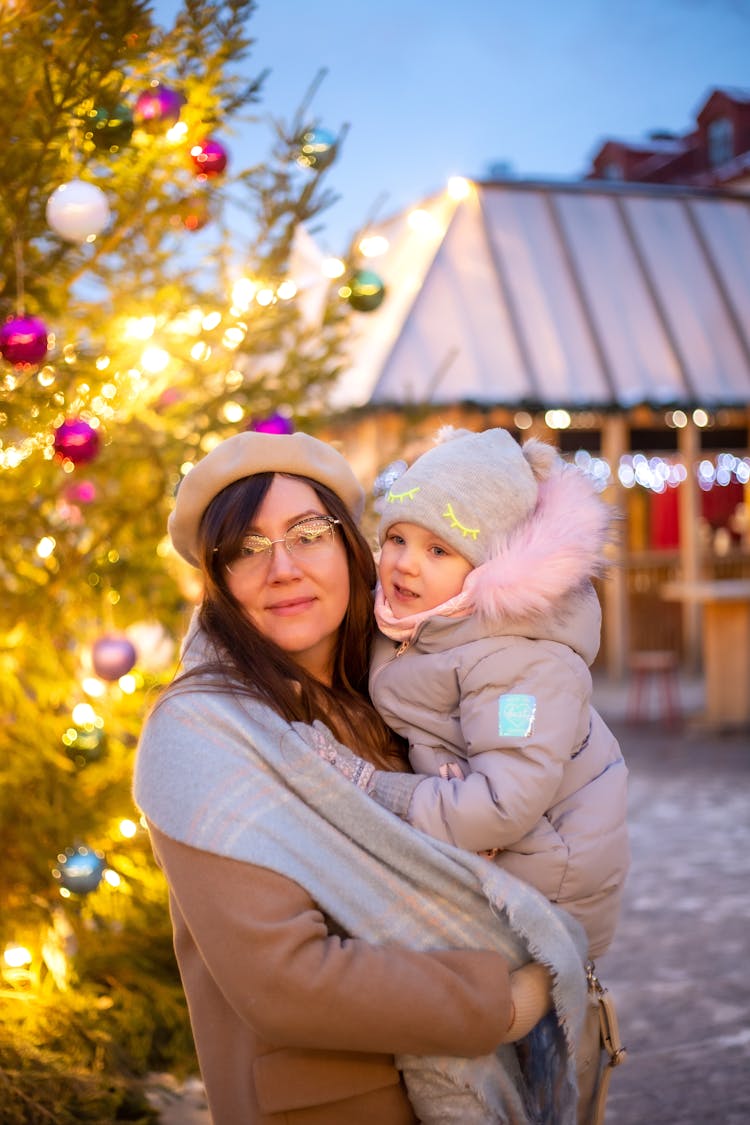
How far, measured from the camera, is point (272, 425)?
3.33m

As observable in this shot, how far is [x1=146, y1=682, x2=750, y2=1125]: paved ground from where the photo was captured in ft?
11.2

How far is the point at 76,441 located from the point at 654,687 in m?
10.6

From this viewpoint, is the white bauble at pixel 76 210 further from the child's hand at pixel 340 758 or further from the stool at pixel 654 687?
the stool at pixel 654 687

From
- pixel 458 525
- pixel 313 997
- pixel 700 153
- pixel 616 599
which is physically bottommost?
pixel 313 997

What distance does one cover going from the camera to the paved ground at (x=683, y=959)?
3.42 meters

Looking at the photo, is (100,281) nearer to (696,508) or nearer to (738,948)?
(738,948)

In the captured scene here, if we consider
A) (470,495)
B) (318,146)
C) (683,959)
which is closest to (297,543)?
(470,495)

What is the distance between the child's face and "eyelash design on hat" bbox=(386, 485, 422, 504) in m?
0.05

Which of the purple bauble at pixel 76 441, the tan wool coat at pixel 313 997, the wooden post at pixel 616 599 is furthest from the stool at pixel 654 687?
the tan wool coat at pixel 313 997

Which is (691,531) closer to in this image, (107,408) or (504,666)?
(107,408)

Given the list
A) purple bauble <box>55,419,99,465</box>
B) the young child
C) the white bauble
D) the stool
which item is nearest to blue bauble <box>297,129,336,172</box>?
the white bauble

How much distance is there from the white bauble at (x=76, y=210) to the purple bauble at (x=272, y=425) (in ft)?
2.90

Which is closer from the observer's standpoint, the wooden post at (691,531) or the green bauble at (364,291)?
the green bauble at (364,291)

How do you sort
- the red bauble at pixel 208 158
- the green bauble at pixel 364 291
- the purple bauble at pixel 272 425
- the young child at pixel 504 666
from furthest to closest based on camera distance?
the green bauble at pixel 364 291 < the purple bauble at pixel 272 425 < the red bauble at pixel 208 158 < the young child at pixel 504 666
